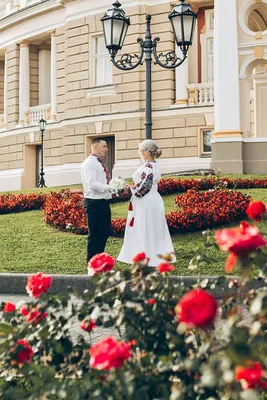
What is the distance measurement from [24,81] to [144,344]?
3000 centimetres

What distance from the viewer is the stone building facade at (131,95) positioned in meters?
20.8

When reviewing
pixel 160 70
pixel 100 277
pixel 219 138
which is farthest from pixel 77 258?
pixel 160 70

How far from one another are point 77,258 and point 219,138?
11.1m

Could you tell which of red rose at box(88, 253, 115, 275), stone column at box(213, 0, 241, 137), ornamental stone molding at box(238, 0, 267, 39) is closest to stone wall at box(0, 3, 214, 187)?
stone column at box(213, 0, 241, 137)

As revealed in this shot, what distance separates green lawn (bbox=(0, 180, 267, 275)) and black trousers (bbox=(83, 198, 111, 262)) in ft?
2.08

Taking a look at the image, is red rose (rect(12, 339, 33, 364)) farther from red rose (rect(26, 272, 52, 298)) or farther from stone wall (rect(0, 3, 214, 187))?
stone wall (rect(0, 3, 214, 187))

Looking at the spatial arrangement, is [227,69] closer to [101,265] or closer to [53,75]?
[53,75]

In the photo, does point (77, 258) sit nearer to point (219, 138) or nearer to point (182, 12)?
point (182, 12)

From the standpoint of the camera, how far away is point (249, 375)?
6.89 feet

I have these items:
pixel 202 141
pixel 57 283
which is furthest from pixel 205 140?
pixel 57 283

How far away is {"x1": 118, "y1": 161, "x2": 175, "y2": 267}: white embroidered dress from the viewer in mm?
8750

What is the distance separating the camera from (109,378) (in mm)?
2428

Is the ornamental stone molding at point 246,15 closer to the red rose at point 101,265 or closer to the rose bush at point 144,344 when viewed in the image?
the rose bush at point 144,344

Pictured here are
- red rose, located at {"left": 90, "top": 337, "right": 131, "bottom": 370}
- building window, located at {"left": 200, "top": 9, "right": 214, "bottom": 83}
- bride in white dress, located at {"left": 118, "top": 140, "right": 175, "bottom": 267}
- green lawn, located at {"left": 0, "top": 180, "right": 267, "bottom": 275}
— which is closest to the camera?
red rose, located at {"left": 90, "top": 337, "right": 131, "bottom": 370}
